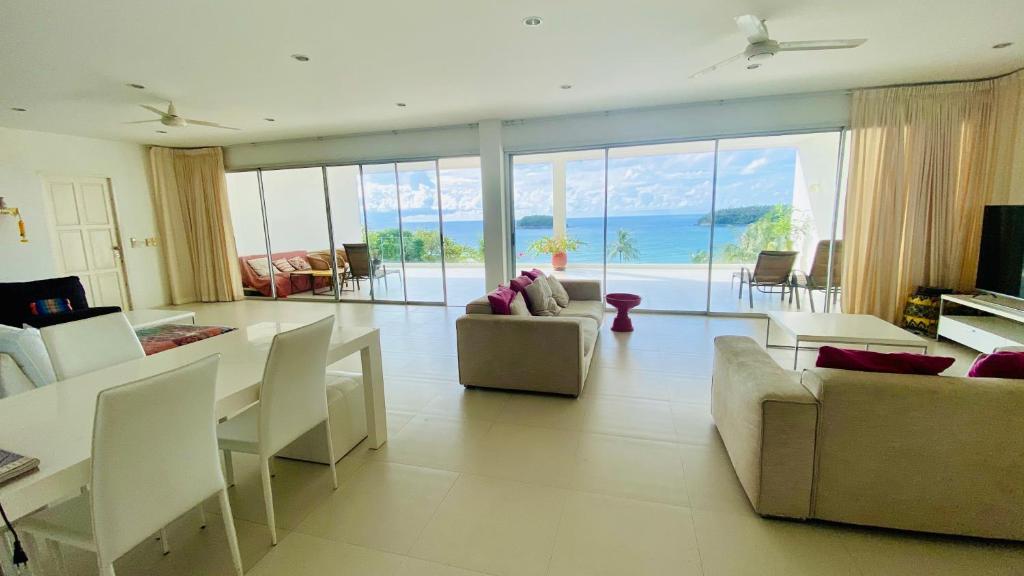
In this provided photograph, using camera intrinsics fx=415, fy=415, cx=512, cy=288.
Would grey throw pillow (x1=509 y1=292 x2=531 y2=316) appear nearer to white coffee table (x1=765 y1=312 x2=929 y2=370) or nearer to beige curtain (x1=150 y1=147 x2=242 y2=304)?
white coffee table (x1=765 y1=312 x2=929 y2=370)

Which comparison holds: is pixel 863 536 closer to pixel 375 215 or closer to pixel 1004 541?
pixel 1004 541

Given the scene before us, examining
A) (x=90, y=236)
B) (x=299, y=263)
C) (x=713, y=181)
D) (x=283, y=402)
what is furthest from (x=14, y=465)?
(x=299, y=263)

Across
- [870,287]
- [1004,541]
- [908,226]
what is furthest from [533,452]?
[908,226]

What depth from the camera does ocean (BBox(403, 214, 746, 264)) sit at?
5.52 metres

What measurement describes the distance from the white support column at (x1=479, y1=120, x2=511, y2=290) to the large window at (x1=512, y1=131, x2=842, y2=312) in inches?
11.6

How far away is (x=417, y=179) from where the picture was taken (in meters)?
6.40

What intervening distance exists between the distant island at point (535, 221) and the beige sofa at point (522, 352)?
318 cm

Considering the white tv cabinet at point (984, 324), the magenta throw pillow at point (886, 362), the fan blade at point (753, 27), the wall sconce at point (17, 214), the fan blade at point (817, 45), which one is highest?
the fan blade at point (753, 27)

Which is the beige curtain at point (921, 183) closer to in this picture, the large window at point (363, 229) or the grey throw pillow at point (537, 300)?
the grey throw pillow at point (537, 300)

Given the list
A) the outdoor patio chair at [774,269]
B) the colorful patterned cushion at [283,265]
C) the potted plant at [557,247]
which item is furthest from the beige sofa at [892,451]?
the colorful patterned cushion at [283,265]

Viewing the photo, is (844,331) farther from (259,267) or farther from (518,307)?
(259,267)

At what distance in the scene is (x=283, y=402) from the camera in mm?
1781

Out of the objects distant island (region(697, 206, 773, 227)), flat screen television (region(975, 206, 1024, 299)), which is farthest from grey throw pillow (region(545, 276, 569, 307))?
flat screen television (region(975, 206, 1024, 299))

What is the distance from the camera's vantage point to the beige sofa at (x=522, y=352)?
9.75 feet
